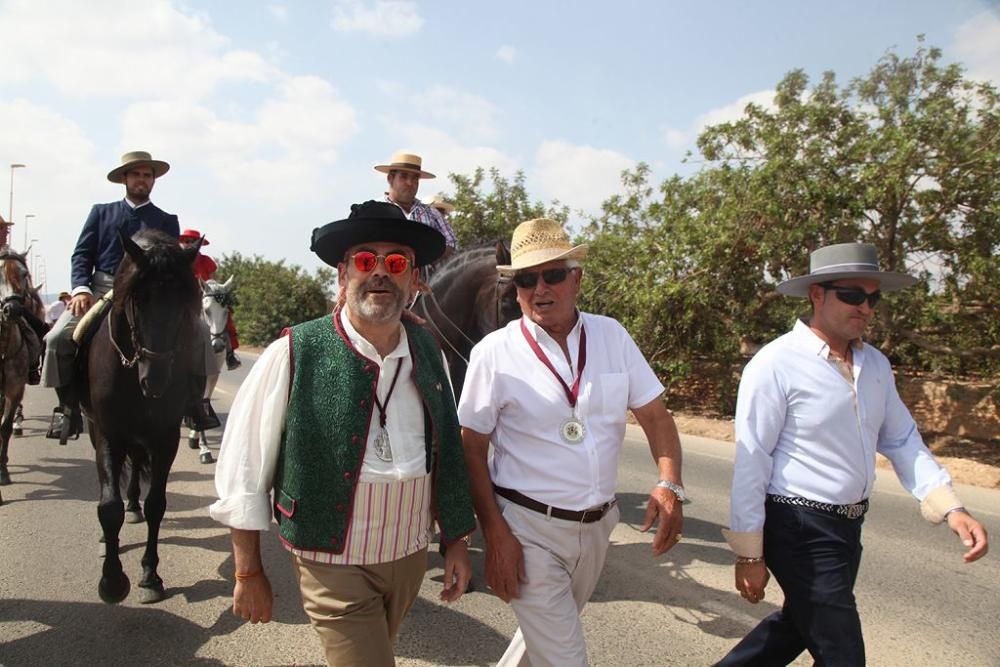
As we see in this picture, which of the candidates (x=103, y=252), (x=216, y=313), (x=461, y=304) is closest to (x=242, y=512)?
(x=461, y=304)

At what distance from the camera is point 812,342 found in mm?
3014

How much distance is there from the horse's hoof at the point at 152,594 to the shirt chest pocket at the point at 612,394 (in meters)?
3.45

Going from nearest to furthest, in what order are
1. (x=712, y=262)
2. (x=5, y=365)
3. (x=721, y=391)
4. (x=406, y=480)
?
(x=406, y=480) < (x=5, y=365) < (x=712, y=262) < (x=721, y=391)

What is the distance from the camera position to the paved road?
12.8ft

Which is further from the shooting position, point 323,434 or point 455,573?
point 455,573

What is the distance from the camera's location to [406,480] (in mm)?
2492

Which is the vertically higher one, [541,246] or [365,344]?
[541,246]

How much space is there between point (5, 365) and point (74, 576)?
4.31m

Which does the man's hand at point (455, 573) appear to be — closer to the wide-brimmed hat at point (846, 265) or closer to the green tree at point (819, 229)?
the wide-brimmed hat at point (846, 265)

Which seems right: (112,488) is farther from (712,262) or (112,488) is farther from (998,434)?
(998,434)

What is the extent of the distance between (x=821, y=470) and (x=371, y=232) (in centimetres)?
201

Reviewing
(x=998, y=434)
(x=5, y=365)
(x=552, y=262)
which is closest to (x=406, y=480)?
(x=552, y=262)

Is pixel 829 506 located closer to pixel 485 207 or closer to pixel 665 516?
pixel 665 516

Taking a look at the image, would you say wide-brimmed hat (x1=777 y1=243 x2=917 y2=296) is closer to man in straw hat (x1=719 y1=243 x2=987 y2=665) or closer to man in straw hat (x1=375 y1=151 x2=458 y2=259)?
man in straw hat (x1=719 y1=243 x2=987 y2=665)
